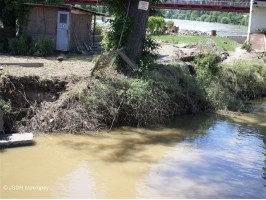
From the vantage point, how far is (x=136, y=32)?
1203 centimetres

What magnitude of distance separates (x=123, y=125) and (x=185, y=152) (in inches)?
90.3

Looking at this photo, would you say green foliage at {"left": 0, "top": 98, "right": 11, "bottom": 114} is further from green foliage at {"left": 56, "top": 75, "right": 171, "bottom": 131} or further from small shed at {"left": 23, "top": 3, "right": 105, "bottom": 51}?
small shed at {"left": 23, "top": 3, "right": 105, "bottom": 51}

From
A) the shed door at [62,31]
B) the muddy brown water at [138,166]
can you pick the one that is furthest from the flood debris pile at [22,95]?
the shed door at [62,31]

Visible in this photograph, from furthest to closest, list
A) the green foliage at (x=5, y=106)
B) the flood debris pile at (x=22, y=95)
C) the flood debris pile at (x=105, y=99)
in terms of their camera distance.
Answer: the flood debris pile at (x=105, y=99), the flood debris pile at (x=22, y=95), the green foliage at (x=5, y=106)

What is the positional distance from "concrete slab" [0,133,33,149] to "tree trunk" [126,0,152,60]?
17.2 ft

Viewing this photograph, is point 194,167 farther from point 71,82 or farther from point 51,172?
point 71,82

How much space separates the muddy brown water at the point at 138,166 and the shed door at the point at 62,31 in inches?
402

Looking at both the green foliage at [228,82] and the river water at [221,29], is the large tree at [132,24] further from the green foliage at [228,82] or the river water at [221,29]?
the river water at [221,29]

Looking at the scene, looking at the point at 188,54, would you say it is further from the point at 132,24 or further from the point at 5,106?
the point at 5,106

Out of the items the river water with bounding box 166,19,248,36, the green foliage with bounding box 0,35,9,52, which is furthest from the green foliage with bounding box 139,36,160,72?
the river water with bounding box 166,19,248,36

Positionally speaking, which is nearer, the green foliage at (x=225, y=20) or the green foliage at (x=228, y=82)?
the green foliage at (x=228, y=82)

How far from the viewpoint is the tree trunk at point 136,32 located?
12.0m

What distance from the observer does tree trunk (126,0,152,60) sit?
11961 millimetres

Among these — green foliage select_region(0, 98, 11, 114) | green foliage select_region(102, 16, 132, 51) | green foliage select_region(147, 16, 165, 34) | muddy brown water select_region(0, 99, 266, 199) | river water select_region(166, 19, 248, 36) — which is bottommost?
muddy brown water select_region(0, 99, 266, 199)
